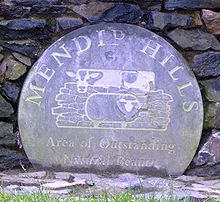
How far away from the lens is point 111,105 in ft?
13.4

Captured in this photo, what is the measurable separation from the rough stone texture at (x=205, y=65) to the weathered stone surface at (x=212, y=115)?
0.18 meters

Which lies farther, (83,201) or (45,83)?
(45,83)

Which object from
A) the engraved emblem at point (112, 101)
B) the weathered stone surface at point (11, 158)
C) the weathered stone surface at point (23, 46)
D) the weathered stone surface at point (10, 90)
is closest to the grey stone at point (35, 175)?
the weathered stone surface at point (11, 158)

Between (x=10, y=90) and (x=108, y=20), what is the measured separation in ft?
2.26

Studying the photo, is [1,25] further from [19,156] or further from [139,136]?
[139,136]

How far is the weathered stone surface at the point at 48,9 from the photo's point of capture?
162 inches

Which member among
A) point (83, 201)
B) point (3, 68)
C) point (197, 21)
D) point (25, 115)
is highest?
point (197, 21)

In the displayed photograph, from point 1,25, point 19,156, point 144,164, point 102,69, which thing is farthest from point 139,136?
point 1,25

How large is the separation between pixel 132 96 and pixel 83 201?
1.13 metres

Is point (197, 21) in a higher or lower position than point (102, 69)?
higher

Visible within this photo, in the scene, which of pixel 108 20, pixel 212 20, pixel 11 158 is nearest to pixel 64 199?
pixel 11 158

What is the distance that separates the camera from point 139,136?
4.11m

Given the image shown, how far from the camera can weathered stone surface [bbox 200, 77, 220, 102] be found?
13.8ft

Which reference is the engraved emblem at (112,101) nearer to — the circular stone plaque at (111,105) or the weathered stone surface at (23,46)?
the circular stone plaque at (111,105)
